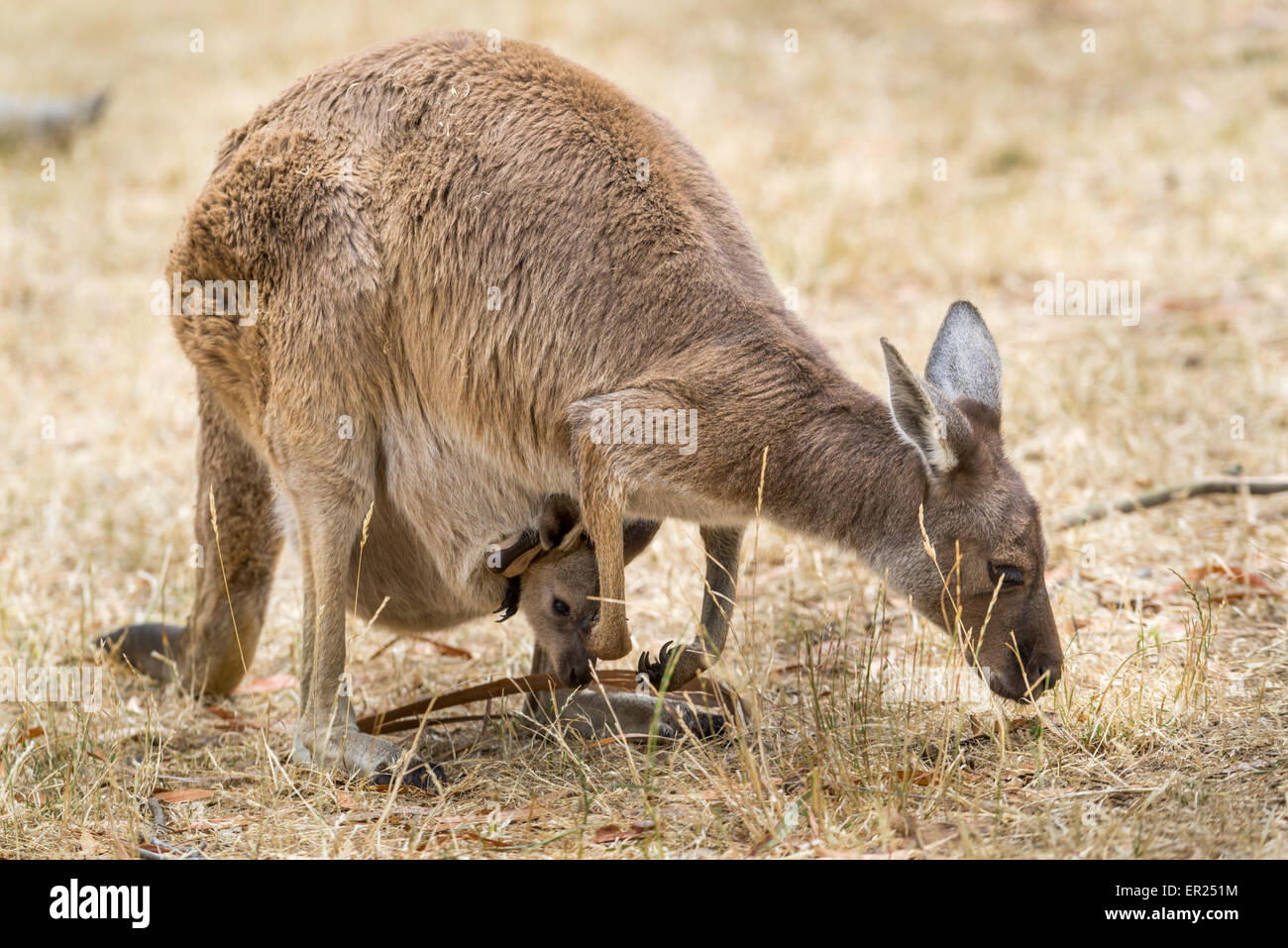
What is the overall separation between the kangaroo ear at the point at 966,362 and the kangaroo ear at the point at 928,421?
0.89 ft

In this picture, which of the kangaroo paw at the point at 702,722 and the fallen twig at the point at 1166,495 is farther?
the fallen twig at the point at 1166,495

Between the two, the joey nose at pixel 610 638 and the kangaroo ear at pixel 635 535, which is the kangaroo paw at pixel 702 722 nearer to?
the joey nose at pixel 610 638

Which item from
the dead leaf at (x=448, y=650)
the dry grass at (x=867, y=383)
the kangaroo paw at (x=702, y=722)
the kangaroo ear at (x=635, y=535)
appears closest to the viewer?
the dry grass at (x=867, y=383)

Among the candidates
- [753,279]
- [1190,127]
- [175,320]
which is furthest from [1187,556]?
[1190,127]

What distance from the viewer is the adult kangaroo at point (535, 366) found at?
11.5ft

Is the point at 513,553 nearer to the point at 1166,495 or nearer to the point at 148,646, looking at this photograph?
the point at 148,646

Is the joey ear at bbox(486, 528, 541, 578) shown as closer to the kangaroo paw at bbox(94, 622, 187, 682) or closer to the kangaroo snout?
the kangaroo paw at bbox(94, 622, 187, 682)

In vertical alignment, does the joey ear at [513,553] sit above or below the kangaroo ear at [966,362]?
below

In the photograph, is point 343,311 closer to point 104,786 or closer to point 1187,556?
point 104,786

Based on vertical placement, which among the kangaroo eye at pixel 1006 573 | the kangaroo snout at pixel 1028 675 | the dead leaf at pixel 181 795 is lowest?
the dead leaf at pixel 181 795

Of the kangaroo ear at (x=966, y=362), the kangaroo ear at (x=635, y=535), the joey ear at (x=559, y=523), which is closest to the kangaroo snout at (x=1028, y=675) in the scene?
the kangaroo ear at (x=966, y=362)

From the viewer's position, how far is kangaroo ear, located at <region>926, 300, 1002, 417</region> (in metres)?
3.65

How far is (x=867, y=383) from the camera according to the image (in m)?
6.34

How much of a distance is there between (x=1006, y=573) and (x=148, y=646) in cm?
278
